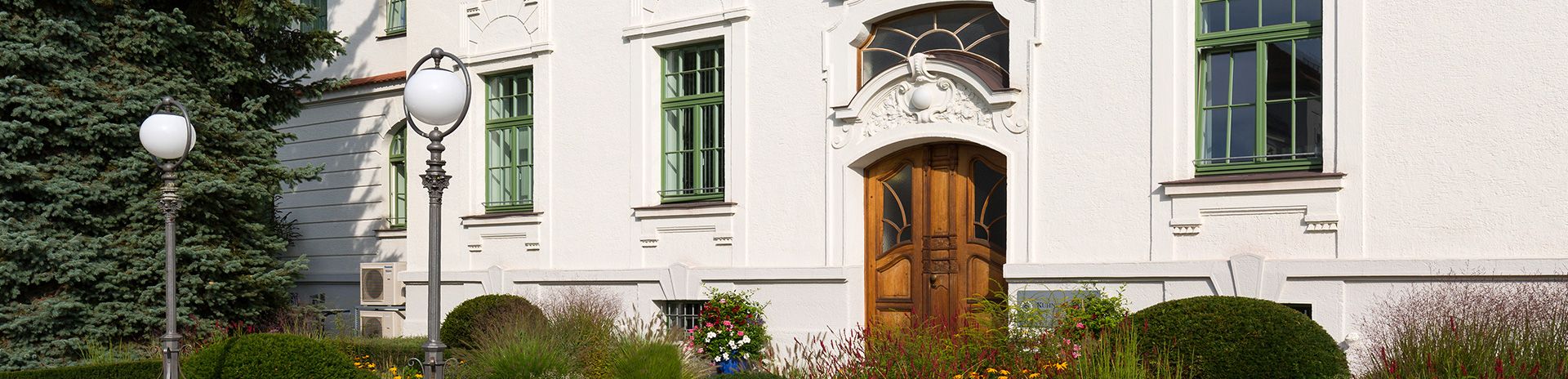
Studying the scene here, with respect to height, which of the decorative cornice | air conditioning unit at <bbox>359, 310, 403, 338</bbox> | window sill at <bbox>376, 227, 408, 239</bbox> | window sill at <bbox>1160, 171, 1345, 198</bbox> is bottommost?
air conditioning unit at <bbox>359, 310, 403, 338</bbox>

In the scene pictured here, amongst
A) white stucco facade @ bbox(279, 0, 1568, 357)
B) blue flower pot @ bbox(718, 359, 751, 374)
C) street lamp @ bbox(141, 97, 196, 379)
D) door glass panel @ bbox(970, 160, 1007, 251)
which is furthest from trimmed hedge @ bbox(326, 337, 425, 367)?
door glass panel @ bbox(970, 160, 1007, 251)

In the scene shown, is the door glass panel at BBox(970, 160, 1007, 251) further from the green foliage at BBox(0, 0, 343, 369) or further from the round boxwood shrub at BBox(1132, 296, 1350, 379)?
the green foliage at BBox(0, 0, 343, 369)

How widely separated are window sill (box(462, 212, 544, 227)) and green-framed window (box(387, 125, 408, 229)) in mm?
3241

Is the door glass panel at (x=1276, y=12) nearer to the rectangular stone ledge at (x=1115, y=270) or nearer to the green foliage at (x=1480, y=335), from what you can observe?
the rectangular stone ledge at (x=1115, y=270)

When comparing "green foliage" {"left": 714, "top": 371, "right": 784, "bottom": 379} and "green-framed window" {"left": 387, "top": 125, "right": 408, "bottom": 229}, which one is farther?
"green-framed window" {"left": 387, "top": 125, "right": 408, "bottom": 229}

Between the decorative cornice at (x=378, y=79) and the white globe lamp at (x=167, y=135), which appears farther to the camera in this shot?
the decorative cornice at (x=378, y=79)

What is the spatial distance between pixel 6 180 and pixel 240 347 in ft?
18.7

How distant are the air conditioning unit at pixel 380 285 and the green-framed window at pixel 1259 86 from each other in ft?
33.2

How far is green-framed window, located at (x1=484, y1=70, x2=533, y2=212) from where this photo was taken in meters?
15.1

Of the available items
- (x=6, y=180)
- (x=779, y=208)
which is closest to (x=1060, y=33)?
(x=779, y=208)

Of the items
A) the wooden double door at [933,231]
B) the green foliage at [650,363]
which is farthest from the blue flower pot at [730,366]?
the green foliage at [650,363]

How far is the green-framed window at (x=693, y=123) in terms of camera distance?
13477 millimetres

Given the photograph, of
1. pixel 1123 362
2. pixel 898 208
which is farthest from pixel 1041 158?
pixel 1123 362

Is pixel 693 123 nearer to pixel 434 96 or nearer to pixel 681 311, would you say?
pixel 681 311
